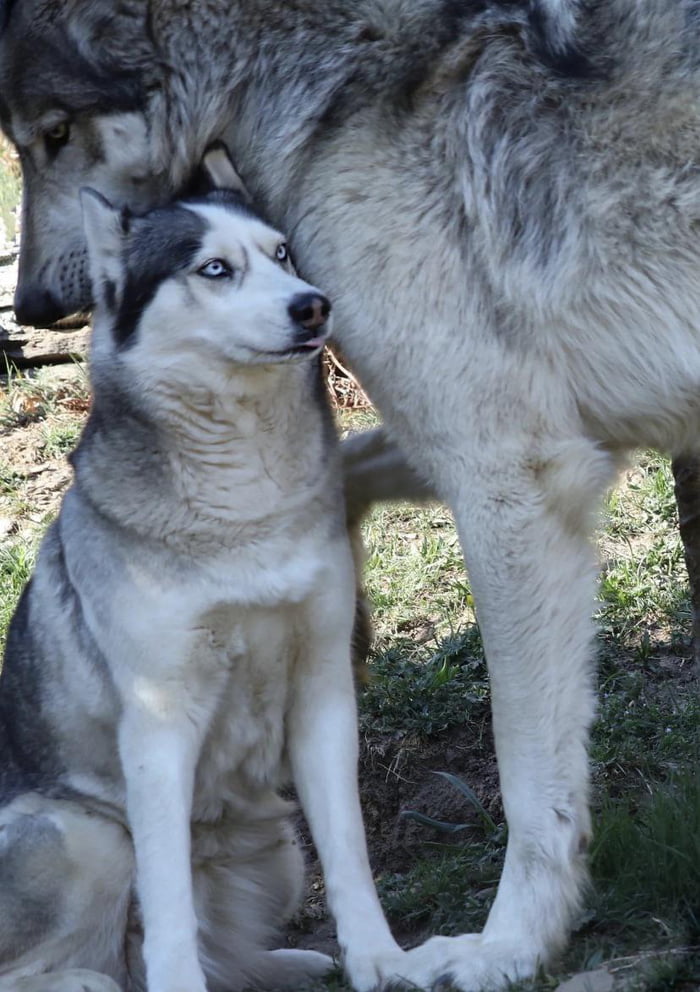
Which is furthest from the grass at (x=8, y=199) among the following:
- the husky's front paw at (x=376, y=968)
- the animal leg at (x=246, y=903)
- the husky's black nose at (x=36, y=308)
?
the husky's front paw at (x=376, y=968)

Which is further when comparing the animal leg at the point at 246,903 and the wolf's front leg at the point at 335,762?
the animal leg at the point at 246,903

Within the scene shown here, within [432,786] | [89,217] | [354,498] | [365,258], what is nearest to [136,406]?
[89,217]

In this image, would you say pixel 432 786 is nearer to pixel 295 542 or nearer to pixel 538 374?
pixel 295 542

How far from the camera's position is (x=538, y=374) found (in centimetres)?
317

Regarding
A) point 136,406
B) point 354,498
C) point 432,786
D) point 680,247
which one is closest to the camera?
point 680,247

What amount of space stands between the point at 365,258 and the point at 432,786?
6.66 feet

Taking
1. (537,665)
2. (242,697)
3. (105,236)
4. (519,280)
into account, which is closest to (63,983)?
(242,697)

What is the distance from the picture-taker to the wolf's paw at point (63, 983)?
3.17 meters

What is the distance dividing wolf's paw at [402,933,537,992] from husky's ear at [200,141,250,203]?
1961 mm

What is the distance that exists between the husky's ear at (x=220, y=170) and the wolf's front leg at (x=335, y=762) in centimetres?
101

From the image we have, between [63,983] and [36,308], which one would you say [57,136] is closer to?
[36,308]

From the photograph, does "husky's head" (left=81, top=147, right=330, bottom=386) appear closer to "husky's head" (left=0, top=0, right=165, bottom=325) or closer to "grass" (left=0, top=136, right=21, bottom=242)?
"husky's head" (left=0, top=0, right=165, bottom=325)

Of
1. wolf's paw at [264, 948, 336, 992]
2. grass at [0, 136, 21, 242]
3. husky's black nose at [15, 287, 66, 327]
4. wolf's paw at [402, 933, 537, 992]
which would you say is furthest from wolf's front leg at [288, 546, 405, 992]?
grass at [0, 136, 21, 242]

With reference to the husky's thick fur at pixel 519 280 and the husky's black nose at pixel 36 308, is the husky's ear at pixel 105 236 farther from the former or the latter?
the husky's thick fur at pixel 519 280
